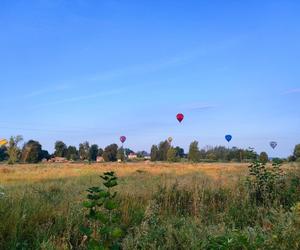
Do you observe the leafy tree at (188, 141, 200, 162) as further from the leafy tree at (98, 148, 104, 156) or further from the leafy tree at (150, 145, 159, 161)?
the leafy tree at (98, 148, 104, 156)

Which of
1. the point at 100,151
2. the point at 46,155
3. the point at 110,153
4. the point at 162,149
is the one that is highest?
the point at 162,149

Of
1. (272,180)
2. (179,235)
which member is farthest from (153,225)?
(272,180)

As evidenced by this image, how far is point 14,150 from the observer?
108 metres

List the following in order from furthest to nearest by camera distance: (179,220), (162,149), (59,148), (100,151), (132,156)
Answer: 1. (132,156)
2. (162,149)
3. (100,151)
4. (59,148)
5. (179,220)

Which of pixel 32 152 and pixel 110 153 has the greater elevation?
pixel 110 153

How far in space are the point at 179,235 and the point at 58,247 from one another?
5.44 feet

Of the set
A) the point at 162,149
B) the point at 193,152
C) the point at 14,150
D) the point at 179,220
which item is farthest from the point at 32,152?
the point at 179,220

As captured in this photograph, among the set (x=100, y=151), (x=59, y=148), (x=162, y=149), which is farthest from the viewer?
(x=162, y=149)

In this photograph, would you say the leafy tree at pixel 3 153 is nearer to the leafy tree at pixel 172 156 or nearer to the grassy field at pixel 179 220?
the leafy tree at pixel 172 156

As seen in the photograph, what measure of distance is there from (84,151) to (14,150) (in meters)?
33.6

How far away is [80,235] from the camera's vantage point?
6719 millimetres

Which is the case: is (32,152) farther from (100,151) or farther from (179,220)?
(179,220)

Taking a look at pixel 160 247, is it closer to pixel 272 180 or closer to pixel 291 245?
pixel 291 245

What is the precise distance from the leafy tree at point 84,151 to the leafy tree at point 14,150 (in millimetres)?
26220
